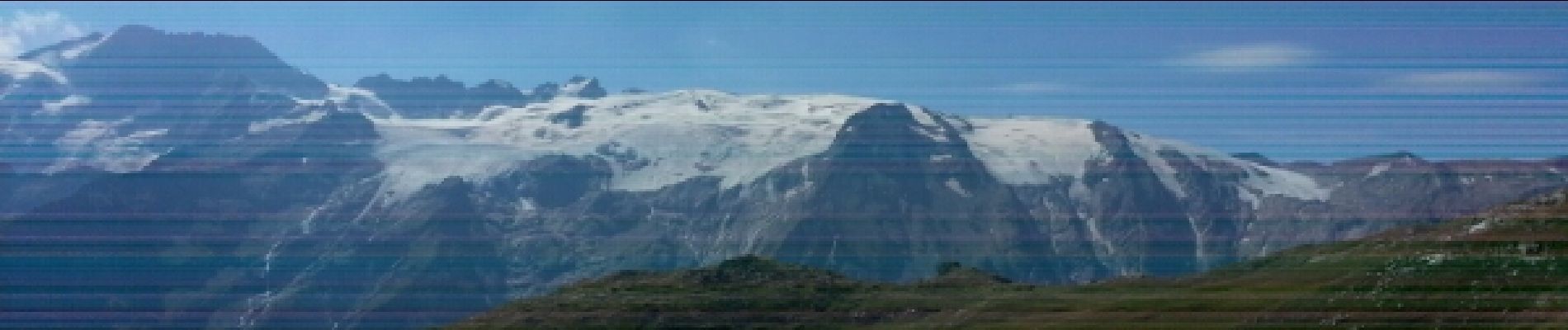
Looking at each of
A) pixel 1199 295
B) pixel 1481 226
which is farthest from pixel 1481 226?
pixel 1199 295

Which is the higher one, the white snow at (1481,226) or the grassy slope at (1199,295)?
the white snow at (1481,226)

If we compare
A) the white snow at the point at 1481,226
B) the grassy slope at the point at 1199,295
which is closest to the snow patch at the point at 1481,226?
the white snow at the point at 1481,226

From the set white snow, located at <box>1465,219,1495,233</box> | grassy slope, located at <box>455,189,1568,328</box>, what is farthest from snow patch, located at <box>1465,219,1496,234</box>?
grassy slope, located at <box>455,189,1568,328</box>

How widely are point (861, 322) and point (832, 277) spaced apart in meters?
22.7

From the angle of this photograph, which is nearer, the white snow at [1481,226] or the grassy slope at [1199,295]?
the grassy slope at [1199,295]

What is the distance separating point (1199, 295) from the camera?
80562mm

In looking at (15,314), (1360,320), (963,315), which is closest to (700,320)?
(963,315)

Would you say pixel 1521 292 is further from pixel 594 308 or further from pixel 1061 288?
pixel 594 308

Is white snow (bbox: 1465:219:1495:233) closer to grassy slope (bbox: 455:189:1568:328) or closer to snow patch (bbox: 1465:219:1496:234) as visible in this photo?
snow patch (bbox: 1465:219:1496:234)

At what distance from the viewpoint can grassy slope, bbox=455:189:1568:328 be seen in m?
64.2

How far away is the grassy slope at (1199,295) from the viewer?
64250 mm

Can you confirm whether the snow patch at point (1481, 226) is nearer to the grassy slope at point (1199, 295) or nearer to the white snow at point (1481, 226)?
the white snow at point (1481, 226)

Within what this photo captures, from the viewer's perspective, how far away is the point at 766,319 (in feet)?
353

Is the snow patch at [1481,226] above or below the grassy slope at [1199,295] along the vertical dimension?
above
